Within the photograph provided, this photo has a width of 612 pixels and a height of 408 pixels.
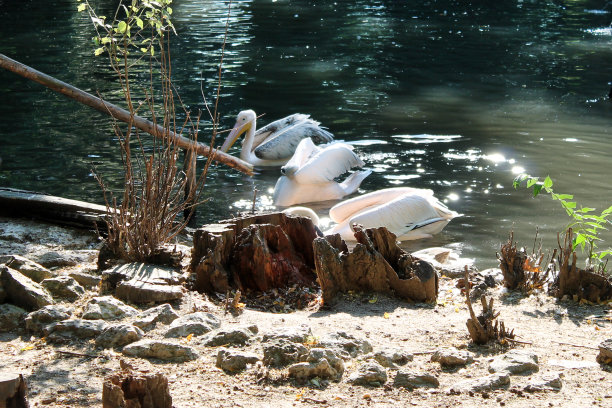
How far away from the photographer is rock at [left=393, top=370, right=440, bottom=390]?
334 cm

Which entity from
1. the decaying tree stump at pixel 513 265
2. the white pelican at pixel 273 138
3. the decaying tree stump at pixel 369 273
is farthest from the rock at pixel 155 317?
the white pelican at pixel 273 138

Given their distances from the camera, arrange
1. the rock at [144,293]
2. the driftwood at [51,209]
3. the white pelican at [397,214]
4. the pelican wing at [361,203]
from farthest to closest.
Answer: the pelican wing at [361,203]
the white pelican at [397,214]
the driftwood at [51,209]
the rock at [144,293]

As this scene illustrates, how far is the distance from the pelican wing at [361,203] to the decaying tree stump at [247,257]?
8.03 ft

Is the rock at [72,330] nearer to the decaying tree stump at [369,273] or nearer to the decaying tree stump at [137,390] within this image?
the decaying tree stump at [137,390]

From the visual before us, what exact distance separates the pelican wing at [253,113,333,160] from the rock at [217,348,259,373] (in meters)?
6.89

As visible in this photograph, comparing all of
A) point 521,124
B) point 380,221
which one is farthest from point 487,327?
point 521,124

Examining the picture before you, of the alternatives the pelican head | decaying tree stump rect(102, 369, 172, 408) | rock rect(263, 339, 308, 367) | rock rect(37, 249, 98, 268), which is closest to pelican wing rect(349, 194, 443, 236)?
rock rect(37, 249, 98, 268)

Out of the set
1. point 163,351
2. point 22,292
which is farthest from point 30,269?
point 163,351

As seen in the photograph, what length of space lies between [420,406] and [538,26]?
61.1 ft

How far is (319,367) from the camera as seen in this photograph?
3.37 meters

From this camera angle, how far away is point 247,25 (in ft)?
67.2

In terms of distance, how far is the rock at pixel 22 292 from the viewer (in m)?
4.11

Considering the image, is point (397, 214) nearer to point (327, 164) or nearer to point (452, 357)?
point (327, 164)

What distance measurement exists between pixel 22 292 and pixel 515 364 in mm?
2406
